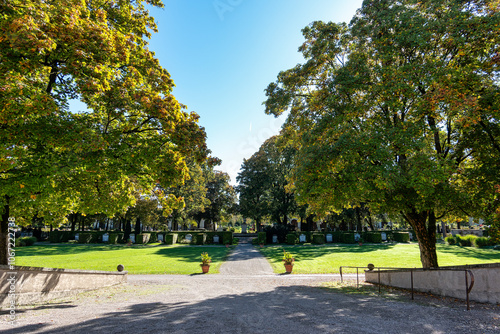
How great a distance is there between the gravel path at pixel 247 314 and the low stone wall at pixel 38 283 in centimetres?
38

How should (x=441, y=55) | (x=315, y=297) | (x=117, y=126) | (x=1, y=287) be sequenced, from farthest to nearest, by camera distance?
1. (x=441, y=55)
2. (x=117, y=126)
3. (x=315, y=297)
4. (x=1, y=287)

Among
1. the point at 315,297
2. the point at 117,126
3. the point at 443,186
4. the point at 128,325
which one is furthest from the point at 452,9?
the point at 128,325

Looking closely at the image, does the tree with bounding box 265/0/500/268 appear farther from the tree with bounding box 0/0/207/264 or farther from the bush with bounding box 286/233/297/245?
the bush with bounding box 286/233/297/245

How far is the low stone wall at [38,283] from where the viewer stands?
6547 mm

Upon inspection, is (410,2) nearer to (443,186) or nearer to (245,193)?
(443,186)

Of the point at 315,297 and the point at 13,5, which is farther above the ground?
the point at 13,5

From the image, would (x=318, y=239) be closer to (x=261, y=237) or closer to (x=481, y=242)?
(x=261, y=237)

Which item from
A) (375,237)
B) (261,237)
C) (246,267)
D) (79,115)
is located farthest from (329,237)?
(79,115)

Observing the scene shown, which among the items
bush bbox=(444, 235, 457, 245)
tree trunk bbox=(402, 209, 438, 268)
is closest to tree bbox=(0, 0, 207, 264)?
tree trunk bbox=(402, 209, 438, 268)

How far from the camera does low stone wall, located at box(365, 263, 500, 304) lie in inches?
283

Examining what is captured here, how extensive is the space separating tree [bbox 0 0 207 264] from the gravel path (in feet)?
10.8

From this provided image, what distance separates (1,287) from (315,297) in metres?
9.27

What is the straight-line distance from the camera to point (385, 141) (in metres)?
9.63

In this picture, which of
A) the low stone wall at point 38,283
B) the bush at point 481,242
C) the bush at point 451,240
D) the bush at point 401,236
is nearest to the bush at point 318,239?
the bush at point 401,236
